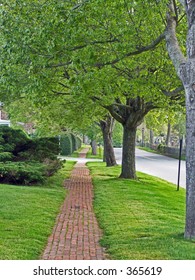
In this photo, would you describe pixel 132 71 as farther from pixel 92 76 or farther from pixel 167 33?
pixel 167 33

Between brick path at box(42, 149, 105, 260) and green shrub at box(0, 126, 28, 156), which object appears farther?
green shrub at box(0, 126, 28, 156)

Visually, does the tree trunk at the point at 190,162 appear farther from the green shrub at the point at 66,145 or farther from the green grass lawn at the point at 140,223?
the green shrub at the point at 66,145

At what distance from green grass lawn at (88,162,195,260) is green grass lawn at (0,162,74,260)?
1.07 meters

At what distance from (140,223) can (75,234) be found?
1650 mm

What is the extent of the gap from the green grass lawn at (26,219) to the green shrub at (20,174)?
1.04m

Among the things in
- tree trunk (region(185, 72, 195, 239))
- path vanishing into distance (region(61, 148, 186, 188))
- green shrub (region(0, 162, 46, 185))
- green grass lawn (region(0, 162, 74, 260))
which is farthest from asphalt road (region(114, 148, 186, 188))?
tree trunk (region(185, 72, 195, 239))

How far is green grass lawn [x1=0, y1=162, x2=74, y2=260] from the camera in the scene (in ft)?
20.5

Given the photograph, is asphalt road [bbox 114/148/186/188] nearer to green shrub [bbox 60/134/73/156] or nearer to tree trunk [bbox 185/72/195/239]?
green shrub [bbox 60/134/73/156]

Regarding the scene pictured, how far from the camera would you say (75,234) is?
7523 mm

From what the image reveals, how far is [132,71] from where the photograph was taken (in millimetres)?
11938

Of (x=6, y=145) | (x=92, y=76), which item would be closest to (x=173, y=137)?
(x=6, y=145)

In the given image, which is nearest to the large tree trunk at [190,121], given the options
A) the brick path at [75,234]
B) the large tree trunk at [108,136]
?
the brick path at [75,234]

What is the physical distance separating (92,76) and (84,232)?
3.73 meters

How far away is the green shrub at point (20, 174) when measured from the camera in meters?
13.8
